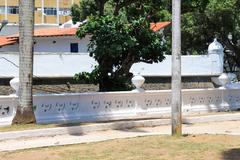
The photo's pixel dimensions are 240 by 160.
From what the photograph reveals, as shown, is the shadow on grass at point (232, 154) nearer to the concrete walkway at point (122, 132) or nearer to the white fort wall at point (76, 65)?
the concrete walkway at point (122, 132)

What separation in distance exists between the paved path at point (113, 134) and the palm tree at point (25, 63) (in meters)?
1.56

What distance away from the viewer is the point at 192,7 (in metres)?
23.7

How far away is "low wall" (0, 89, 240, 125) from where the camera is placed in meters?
18.0

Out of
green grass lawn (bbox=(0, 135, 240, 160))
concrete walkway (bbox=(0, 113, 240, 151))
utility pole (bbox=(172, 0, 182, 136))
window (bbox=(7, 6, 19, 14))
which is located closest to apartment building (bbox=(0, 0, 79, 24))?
window (bbox=(7, 6, 19, 14))

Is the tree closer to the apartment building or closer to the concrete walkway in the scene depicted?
the concrete walkway

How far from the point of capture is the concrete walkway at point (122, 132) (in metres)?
13.9

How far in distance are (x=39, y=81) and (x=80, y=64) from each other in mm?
2702

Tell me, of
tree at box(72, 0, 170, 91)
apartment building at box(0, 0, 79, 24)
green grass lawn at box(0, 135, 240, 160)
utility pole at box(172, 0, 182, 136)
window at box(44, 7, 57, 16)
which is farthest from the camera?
window at box(44, 7, 57, 16)

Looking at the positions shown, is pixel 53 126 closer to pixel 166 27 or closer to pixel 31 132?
pixel 31 132

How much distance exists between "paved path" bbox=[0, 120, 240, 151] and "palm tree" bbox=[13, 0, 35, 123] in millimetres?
1557

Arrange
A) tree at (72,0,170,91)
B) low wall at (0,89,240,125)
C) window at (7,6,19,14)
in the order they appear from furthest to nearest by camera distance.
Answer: window at (7,6,19,14) < tree at (72,0,170,91) < low wall at (0,89,240,125)

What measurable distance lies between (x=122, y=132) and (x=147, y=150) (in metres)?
4.86

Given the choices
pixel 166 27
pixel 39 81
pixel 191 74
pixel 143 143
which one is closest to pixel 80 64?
pixel 39 81

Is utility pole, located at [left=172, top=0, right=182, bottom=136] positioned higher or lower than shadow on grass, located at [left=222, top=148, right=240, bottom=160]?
higher
